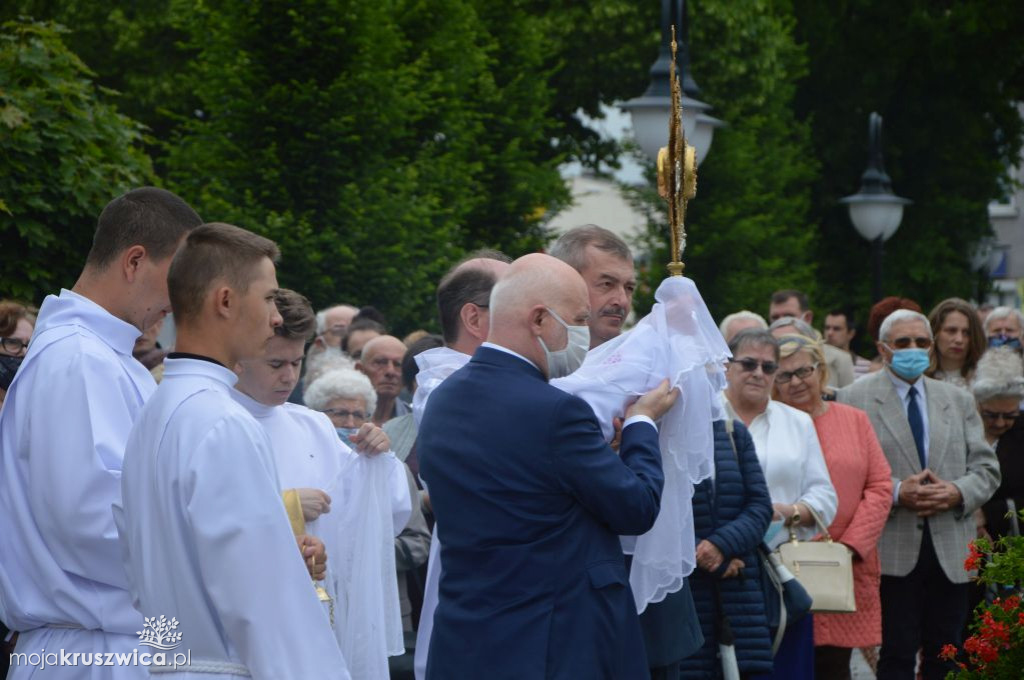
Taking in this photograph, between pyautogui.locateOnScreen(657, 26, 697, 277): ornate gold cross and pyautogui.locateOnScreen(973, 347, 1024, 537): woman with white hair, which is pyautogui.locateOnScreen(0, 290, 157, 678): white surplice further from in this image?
pyautogui.locateOnScreen(973, 347, 1024, 537): woman with white hair

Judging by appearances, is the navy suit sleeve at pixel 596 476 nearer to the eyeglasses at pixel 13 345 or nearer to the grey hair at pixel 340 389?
the grey hair at pixel 340 389

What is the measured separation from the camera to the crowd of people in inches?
144

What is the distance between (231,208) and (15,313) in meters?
7.43

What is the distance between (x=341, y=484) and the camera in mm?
5953

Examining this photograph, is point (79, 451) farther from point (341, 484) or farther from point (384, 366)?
point (384, 366)

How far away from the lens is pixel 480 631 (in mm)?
4406

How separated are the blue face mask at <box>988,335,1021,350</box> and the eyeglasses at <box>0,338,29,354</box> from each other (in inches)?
285

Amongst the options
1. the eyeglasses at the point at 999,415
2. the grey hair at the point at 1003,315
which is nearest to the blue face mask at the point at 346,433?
the eyeglasses at the point at 999,415

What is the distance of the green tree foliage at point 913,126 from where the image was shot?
28.3 metres

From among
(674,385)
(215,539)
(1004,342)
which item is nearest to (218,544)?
(215,539)

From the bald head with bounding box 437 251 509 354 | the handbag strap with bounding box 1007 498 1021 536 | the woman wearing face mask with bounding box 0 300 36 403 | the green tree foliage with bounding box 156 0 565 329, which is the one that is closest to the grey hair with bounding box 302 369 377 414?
the woman wearing face mask with bounding box 0 300 36 403

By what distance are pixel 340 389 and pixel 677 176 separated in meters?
2.45

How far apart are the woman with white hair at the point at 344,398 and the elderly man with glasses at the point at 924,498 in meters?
3.41

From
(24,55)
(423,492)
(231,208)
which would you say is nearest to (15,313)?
(423,492)
